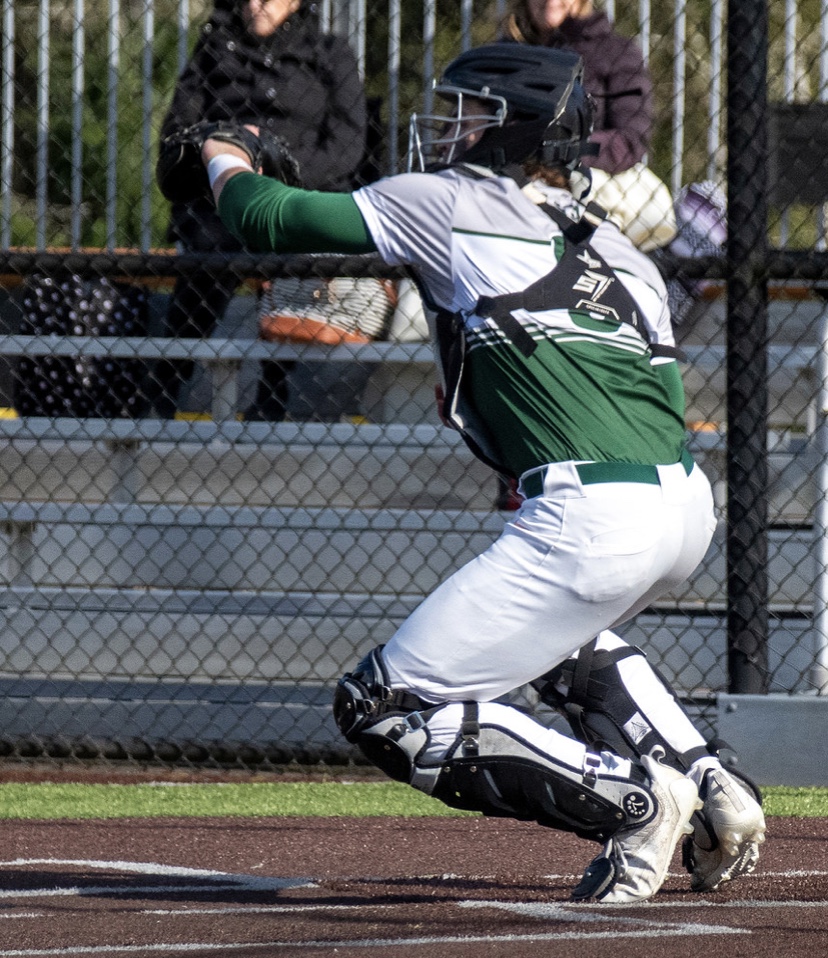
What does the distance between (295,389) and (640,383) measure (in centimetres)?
326

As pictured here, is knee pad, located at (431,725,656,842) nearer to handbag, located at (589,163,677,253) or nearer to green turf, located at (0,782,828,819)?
green turf, located at (0,782,828,819)

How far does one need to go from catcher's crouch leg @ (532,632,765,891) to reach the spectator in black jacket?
3.03 m

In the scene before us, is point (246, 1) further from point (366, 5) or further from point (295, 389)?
point (295, 389)

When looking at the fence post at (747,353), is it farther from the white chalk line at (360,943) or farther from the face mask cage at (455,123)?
the white chalk line at (360,943)

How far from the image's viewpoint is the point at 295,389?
21.0ft

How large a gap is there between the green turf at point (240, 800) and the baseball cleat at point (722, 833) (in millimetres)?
→ 1671

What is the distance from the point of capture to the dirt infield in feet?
9.45

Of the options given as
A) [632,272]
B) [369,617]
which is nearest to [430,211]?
[632,272]

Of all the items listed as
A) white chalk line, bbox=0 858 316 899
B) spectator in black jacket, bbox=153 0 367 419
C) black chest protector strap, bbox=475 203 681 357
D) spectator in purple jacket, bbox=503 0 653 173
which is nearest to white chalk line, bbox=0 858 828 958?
white chalk line, bbox=0 858 316 899

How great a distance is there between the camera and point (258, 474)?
256 inches

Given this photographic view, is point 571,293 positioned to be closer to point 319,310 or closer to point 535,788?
point 535,788

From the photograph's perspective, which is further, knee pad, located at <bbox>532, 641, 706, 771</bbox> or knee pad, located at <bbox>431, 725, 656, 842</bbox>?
knee pad, located at <bbox>532, 641, 706, 771</bbox>

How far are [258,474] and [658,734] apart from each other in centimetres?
329

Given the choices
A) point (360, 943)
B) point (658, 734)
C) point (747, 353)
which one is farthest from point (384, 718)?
point (747, 353)
